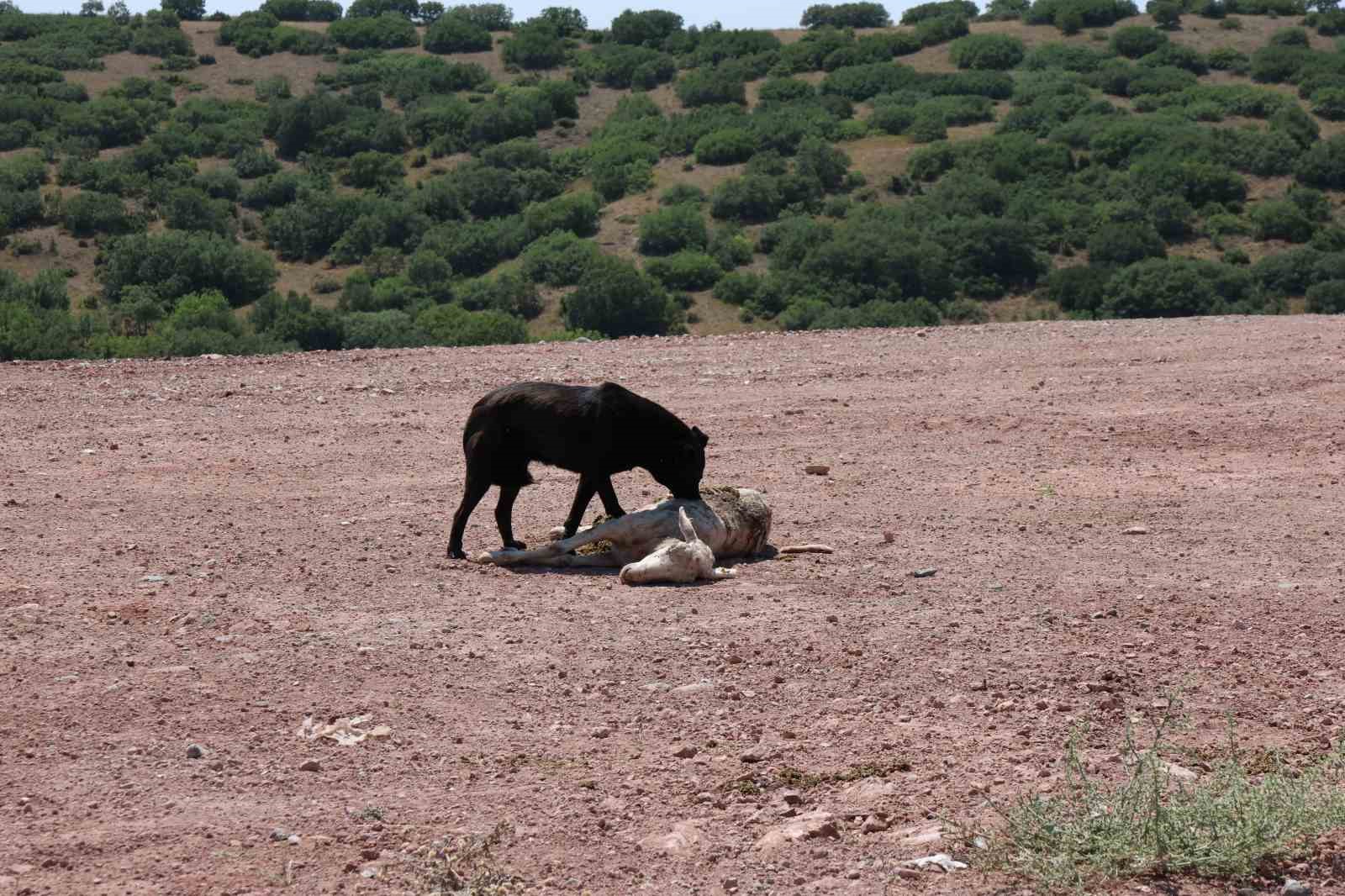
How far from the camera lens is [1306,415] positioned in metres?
13.4

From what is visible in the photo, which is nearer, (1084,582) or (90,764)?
(90,764)

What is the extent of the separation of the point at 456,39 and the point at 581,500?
70.2m

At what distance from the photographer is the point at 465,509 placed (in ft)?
30.1

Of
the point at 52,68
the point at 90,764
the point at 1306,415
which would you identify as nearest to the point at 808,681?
the point at 90,764

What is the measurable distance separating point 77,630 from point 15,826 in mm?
2437

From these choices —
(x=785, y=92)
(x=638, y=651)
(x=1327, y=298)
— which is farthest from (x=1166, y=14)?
(x=638, y=651)

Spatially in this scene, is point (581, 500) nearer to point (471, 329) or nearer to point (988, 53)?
point (471, 329)

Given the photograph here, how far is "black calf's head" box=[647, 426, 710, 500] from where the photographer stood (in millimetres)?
9172

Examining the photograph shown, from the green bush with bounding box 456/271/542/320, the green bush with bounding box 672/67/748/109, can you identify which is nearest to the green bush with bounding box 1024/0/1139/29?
the green bush with bounding box 672/67/748/109

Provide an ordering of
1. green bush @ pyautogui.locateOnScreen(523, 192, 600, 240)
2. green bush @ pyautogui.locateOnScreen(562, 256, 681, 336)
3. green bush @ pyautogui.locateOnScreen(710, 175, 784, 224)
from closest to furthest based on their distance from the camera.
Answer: green bush @ pyautogui.locateOnScreen(562, 256, 681, 336) → green bush @ pyautogui.locateOnScreen(523, 192, 600, 240) → green bush @ pyautogui.locateOnScreen(710, 175, 784, 224)

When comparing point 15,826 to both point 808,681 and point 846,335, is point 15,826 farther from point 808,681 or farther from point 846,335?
point 846,335

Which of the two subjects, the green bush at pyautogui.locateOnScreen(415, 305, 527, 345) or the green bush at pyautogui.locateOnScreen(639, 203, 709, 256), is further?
the green bush at pyautogui.locateOnScreen(639, 203, 709, 256)

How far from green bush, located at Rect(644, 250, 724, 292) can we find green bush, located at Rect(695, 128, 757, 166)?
1322cm

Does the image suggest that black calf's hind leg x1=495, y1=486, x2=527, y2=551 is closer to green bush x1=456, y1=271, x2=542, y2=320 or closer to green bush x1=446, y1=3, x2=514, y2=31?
green bush x1=456, y1=271, x2=542, y2=320
